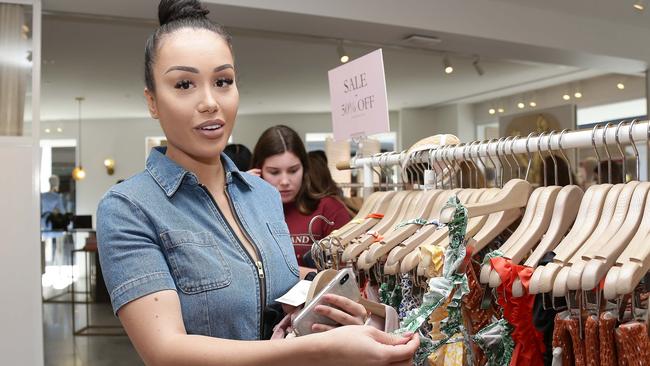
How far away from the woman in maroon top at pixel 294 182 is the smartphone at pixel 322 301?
62.1 inches

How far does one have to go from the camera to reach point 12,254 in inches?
163

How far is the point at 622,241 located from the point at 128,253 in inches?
37.1

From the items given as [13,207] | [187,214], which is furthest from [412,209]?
[13,207]

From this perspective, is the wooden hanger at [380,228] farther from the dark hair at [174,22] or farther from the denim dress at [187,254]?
the dark hair at [174,22]

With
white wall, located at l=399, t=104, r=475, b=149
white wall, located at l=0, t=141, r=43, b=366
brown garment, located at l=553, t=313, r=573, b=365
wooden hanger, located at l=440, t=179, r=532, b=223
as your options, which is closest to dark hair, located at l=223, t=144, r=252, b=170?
white wall, located at l=0, t=141, r=43, b=366

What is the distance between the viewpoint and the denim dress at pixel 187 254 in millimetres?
1034

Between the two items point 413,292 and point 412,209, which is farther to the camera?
point 412,209

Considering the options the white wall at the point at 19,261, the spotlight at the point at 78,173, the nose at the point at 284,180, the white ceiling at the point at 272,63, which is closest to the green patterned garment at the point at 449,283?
→ the nose at the point at 284,180

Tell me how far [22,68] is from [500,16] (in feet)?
14.3

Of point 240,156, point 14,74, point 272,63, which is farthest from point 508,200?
point 272,63

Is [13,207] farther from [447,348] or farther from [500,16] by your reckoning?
[500,16]

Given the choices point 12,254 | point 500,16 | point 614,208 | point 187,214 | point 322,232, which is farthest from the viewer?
point 500,16

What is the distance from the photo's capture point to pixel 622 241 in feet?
4.09

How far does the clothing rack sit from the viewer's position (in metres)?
1.36
